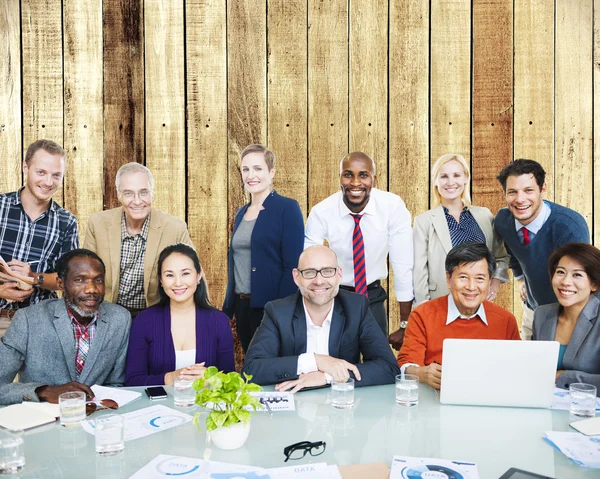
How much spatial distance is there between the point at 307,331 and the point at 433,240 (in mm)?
984

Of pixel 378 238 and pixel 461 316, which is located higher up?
pixel 378 238

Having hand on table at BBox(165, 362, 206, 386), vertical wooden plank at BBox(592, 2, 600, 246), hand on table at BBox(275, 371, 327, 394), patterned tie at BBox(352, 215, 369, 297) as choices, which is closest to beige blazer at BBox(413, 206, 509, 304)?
patterned tie at BBox(352, 215, 369, 297)

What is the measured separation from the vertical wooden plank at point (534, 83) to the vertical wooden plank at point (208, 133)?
1.82m

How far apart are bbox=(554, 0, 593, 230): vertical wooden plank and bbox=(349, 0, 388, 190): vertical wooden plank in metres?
1.08

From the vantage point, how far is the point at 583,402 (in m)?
1.78

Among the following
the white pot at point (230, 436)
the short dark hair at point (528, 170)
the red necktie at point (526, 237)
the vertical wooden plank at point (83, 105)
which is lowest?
the white pot at point (230, 436)

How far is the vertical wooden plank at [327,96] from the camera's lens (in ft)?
11.8

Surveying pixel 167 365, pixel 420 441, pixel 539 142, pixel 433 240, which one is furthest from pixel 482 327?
pixel 539 142

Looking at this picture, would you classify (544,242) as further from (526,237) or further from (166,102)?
(166,102)

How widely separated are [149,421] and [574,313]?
1.66 m

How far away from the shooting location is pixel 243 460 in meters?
1.50

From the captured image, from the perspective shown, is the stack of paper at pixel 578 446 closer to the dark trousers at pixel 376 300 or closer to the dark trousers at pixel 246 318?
the dark trousers at pixel 376 300

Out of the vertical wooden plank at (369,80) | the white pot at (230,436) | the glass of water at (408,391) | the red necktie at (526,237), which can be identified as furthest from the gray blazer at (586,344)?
the vertical wooden plank at (369,80)

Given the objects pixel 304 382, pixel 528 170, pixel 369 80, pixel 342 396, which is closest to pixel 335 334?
pixel 304 382
